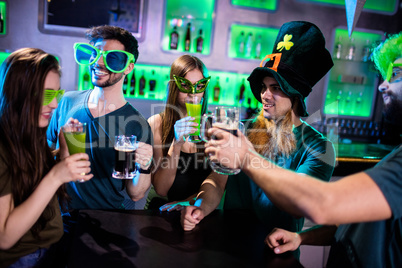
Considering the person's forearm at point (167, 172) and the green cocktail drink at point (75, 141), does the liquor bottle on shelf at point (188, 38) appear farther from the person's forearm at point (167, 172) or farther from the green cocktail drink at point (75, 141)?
the green cocktail drink at point (75, 141)

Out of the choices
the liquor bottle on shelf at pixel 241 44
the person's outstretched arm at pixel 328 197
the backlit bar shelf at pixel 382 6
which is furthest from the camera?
the backlit bar shelf at pixel 382 6

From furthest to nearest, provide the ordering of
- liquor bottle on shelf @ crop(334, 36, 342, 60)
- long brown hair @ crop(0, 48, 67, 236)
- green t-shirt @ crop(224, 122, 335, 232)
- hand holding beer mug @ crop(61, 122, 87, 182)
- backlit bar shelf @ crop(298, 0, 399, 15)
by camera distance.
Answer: liquor bottle on shelf @ crop(334, 36, 342, 60), backlit bar shelf @ crop(298, 0, 399, 15), green t-shirt @ crop(224, 122, 335, 232), hand holding beer mug @ crop(61, 122, 87, 182), long brown hair @ crop(0, 48, 67, 236)

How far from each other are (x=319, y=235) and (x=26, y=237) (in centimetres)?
135

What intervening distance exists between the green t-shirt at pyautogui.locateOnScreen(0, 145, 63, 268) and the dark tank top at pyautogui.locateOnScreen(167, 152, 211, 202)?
0.89 m

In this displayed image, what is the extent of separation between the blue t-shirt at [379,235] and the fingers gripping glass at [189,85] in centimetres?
131

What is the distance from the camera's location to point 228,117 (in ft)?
4.80

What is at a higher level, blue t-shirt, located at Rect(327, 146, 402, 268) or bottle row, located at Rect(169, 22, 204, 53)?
A: bottle row, located at Rect(169, 22, 204, 53)

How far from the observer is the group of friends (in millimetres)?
1123

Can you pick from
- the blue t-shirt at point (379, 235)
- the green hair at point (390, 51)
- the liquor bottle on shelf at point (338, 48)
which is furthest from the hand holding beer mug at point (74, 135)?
the liquor bottle on shelf at point (338, 48)

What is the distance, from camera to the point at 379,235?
1258mm

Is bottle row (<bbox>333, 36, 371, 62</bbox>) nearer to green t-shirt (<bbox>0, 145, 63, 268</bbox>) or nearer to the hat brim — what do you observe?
the hat brim

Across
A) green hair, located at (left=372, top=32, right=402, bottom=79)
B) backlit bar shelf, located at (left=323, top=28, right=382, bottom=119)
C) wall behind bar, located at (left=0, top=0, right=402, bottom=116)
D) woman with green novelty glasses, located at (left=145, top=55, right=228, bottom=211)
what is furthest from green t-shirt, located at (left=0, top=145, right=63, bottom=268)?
backlit bar shelf, located at (left=323, top=28, right=382, bottom=119)

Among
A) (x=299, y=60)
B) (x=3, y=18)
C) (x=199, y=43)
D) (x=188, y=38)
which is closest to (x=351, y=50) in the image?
(x=199, y=43)

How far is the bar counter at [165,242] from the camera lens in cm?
123
